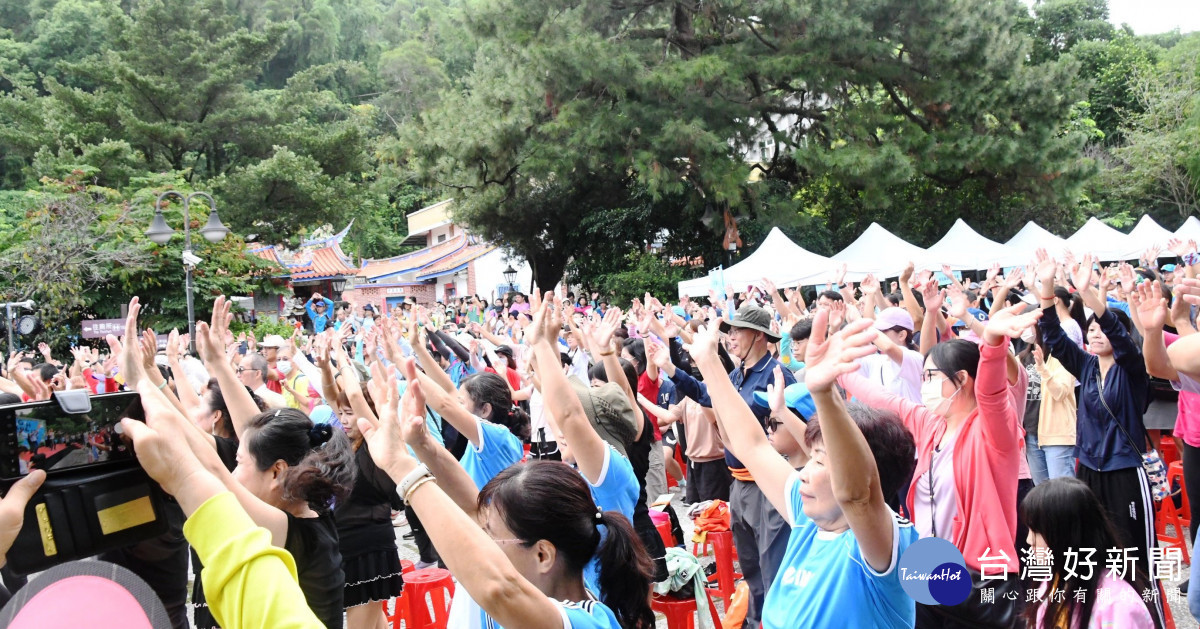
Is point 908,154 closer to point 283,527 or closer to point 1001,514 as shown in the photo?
point 1001,514

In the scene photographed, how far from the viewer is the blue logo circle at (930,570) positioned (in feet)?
6.97

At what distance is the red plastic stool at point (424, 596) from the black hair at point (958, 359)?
2.48 meters

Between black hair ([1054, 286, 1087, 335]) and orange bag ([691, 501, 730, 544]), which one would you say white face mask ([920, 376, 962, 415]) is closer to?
orange bag ([691, 501, 730, 544])

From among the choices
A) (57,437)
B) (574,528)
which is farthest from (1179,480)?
(57,437)

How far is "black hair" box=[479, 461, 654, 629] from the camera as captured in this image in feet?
6.47

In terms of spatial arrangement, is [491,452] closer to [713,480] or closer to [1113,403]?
[713,480]

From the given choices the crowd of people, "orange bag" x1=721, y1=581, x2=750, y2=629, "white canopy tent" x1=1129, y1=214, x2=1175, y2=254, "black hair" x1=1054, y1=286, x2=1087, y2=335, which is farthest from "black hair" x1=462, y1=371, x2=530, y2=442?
"white canopy tent" x1=1129, y1=214, x2=1175, y2=254

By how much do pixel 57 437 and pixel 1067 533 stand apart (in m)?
2.59

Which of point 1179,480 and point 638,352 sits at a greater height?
point 638,352

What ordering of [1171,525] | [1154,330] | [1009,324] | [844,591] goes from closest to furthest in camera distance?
[844,591]
[1009,324]
[1154,330]
[1171,525]

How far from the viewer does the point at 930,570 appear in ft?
7.11

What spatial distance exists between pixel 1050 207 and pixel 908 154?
7.99 meters

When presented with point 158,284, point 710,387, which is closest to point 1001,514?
point 710,387

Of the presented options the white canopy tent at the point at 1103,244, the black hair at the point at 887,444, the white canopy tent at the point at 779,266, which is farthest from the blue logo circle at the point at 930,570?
the white canopy tent at the point at 1103,244
